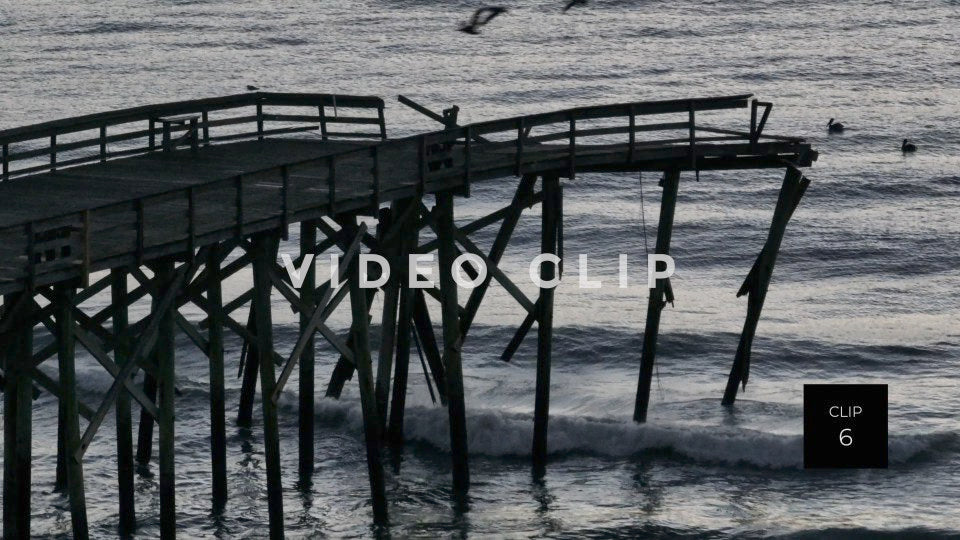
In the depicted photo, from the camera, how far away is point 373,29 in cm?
6375

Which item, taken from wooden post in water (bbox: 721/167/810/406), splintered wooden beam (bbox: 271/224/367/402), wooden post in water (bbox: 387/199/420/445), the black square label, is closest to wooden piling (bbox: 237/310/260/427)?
wooden post in water (bbox: 387/199/420/445)

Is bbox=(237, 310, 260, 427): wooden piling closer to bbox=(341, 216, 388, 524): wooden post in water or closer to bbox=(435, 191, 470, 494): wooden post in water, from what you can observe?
bbox=(435, 191, 470, 494): wooden post in water

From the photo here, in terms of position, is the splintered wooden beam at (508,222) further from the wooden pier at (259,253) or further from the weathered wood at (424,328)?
the weathered wood at (424,328)

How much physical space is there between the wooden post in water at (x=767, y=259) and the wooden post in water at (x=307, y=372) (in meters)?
6.17

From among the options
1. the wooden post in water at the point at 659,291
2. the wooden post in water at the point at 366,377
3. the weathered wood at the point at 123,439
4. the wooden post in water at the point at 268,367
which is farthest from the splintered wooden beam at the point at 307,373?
the wooden post in water at the point at 659,291

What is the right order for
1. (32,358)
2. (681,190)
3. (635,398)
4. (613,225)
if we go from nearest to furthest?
(32,358) < (635,398) < (613,225) < (681,190)

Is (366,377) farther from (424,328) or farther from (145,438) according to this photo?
(145,438)

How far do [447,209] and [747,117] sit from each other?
29.8 meters

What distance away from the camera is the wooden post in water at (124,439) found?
2094 centimetres

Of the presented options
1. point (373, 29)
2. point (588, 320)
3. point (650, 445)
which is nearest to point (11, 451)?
point (650, 445)

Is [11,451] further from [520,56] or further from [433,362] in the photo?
[520,56]

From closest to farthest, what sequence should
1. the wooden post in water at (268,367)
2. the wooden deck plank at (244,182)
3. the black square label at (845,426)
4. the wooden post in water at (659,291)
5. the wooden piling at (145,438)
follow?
the wooden deck plank at (244,182) < the wooden post in water at (268,367) < the wooden post in water at (659,291) < the wooden piling at (145,438) < the black square label at (845,426)

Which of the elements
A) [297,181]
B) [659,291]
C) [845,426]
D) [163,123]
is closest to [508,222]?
[659,291]

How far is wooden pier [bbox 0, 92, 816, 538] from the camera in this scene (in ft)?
63.0
